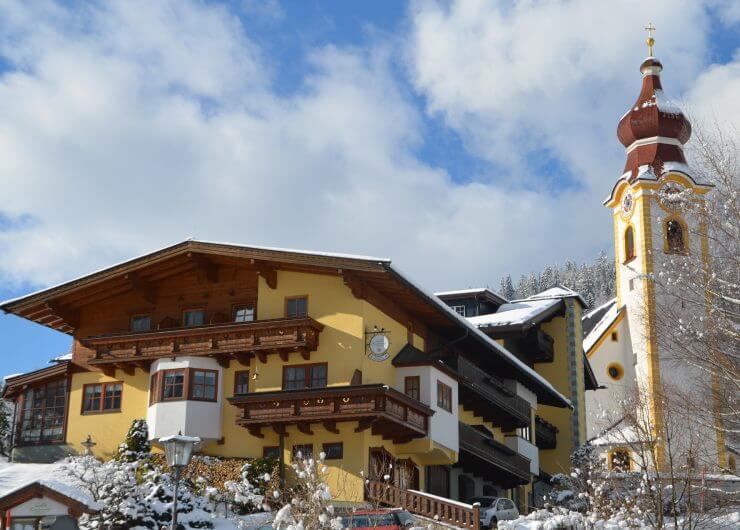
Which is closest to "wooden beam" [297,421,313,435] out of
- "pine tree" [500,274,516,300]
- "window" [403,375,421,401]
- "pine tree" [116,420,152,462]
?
"window" [403,375,421,401]

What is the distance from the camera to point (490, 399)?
137 ft

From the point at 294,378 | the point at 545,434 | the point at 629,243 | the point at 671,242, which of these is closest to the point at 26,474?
the point at 294,378

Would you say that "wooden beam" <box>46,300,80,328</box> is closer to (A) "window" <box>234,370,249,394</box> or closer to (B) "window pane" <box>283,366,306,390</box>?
(A) "window" <box>234,370,249,394</box>

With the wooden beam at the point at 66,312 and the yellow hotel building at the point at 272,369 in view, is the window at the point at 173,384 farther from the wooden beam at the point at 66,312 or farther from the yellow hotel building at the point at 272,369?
the wooden beam at the point at 66,312

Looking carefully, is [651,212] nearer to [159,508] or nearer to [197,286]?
[197,286]

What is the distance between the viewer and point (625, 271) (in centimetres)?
7181

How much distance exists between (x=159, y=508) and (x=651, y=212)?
47745 millimetres

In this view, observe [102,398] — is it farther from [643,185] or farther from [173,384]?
[643,185]

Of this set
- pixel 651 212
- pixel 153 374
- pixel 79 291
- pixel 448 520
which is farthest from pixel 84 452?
pixel 651 212

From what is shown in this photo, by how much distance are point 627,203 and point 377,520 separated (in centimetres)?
4932

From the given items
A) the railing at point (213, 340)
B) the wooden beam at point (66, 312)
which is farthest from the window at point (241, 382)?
the wooden beam at point (66, 312)

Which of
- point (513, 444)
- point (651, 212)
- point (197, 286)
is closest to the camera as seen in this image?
point (197, 286)

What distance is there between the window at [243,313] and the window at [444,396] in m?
6.96

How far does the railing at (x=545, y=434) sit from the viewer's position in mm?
52938
